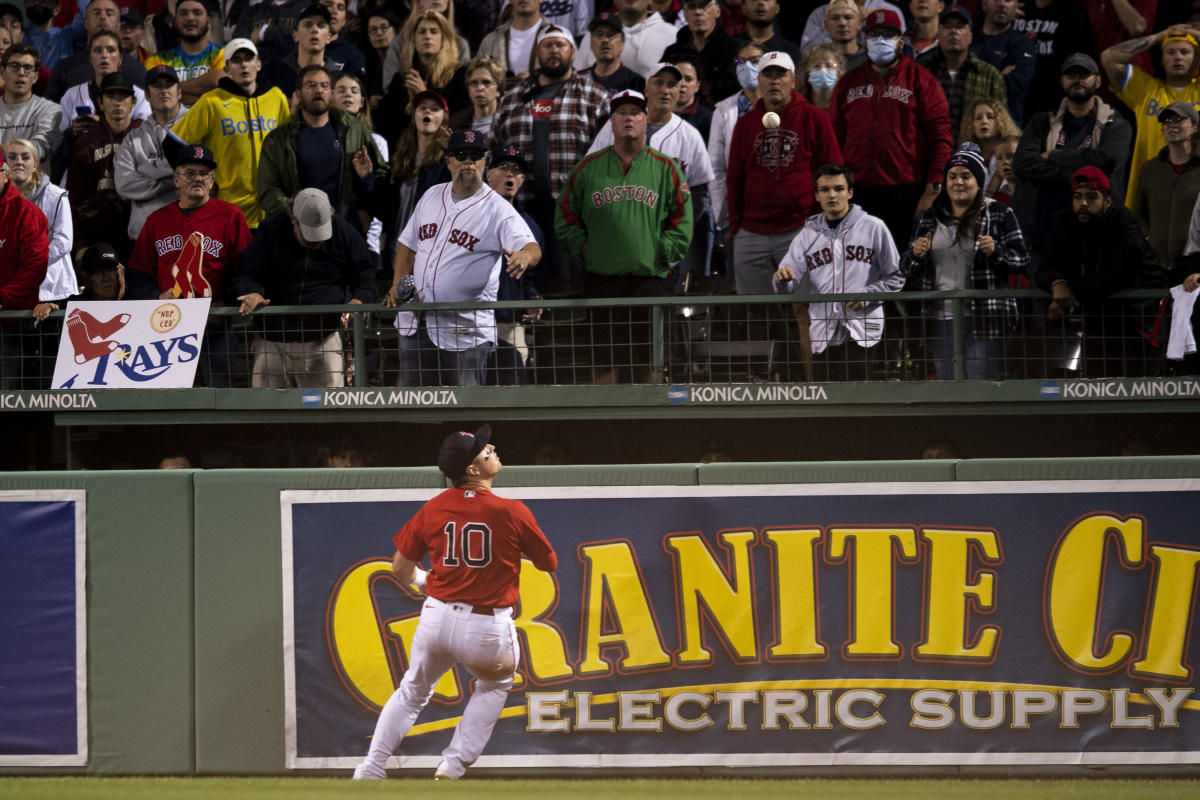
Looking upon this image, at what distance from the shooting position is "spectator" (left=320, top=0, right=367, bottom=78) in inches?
472

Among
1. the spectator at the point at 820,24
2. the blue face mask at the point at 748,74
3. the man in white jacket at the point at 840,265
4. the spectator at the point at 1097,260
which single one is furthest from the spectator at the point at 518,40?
the spectator at the point at 1097,260

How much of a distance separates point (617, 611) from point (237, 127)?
5870mm

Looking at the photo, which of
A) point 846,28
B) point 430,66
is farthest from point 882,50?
point 430,66

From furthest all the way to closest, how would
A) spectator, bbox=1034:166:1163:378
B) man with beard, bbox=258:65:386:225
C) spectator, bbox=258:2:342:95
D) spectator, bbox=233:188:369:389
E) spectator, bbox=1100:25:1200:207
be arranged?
1. spectator, bbox=258:2:342:95
2. spectator, bbox=1100:25:1200:207
3. man with beard, bbox=258:65:386:225
4. spectator, bbox=233:188:369:389
5. spectator, bbox=1034:166:1163:378

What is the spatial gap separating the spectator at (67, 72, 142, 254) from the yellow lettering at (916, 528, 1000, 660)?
730cm

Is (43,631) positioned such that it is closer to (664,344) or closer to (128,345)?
(128,345)

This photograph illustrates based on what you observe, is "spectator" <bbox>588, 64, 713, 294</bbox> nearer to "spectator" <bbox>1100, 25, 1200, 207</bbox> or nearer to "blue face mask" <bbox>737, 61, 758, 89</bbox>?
"blue face mask" <bbox>737, 61, 758, 89</bbox>

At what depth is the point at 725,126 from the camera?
Result: 10.9m

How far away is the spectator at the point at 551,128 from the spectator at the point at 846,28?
2.04 m

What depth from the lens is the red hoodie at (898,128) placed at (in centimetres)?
1024

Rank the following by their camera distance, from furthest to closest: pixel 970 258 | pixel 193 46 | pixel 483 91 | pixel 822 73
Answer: pixel 193 46 → pixel 822 73 → pixel 483 91 → pixel 970 258

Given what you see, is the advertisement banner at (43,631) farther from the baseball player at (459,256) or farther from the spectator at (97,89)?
the spectator at (97,89)

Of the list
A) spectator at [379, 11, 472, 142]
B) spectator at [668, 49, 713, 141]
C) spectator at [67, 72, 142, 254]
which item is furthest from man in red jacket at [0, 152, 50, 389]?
spectator at [668, 49, 713, 141]

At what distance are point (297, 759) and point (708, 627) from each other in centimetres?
217
